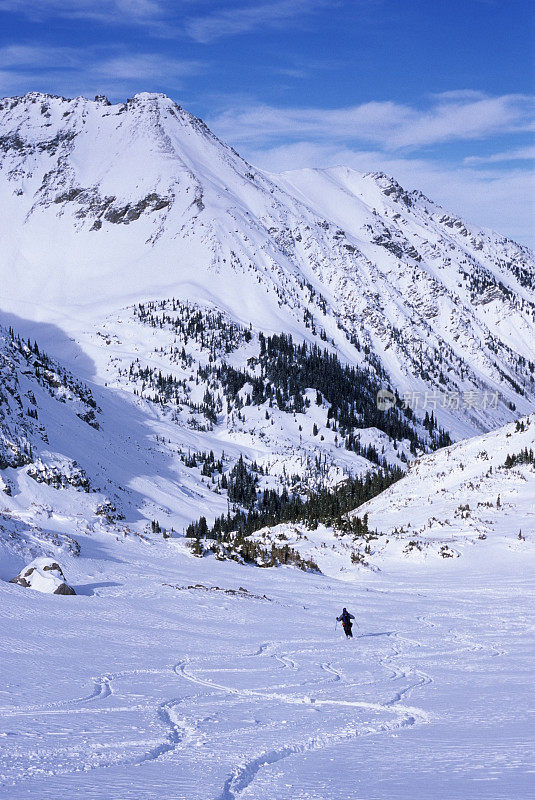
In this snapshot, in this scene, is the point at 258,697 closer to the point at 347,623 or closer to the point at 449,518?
the point at 347,623

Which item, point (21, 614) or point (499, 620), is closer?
point (21, 614)

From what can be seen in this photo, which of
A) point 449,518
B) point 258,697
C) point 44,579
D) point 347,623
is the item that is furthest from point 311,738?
point 449,518

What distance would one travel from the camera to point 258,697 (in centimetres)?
1141

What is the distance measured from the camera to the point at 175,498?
307 ft

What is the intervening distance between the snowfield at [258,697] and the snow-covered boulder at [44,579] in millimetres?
1144

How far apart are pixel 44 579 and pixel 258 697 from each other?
1374cm

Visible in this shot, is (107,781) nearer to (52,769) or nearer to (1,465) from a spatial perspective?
(52,769)

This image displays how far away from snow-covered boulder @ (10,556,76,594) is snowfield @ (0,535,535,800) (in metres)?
1.14

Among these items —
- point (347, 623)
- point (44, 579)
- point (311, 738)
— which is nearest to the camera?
point (311, 738)

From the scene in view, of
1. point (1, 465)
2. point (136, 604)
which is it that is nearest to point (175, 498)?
point (1, 465)

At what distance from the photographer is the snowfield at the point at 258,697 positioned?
21.9 ft

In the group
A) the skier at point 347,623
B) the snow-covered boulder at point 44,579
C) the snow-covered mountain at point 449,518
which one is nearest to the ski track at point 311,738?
the skier at point 347,623

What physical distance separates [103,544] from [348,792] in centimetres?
3564

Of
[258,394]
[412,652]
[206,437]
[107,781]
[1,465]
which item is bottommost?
[412,652]
